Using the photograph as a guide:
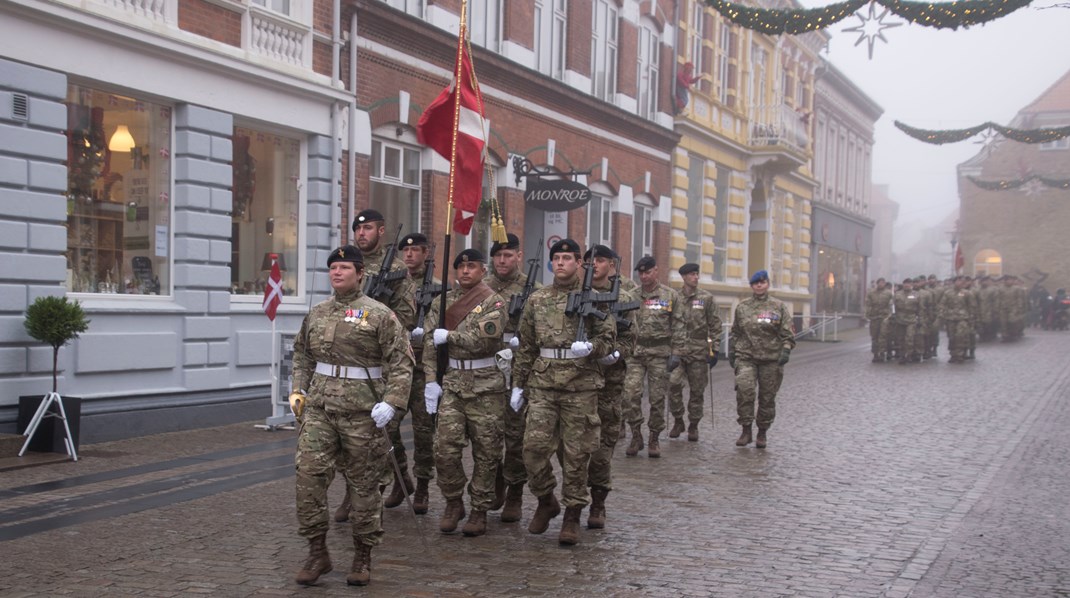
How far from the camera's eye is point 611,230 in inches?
976

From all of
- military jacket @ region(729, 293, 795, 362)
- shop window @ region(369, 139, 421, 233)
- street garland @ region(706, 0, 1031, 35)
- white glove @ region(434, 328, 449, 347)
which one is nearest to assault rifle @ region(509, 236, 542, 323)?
white glove @ region(434, 328, 449, 347)

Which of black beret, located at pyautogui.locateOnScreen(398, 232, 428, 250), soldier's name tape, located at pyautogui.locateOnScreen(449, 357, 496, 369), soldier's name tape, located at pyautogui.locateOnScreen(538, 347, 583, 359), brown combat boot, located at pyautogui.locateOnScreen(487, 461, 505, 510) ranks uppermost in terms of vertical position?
black beret, located at pyautogui.locateOnScreen(398, 232, 428, 250)

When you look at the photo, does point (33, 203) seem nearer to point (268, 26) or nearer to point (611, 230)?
point (268, 26)

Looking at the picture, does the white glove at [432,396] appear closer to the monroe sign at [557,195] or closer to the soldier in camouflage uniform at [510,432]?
the soldier in camouflage uniform at [510,432]

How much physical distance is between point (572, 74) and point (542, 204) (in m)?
4.41

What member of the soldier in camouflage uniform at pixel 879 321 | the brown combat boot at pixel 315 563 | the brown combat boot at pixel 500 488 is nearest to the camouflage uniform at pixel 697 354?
the brown combat boot at pixel 500 488

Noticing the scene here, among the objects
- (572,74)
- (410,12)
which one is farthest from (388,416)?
(572,74)

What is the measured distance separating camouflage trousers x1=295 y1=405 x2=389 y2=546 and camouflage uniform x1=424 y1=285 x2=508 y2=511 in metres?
1.13

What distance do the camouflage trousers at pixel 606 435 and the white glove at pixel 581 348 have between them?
21.0 inches

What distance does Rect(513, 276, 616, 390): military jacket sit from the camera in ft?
24.9

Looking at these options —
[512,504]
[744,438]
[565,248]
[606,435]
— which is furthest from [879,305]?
[565,248]

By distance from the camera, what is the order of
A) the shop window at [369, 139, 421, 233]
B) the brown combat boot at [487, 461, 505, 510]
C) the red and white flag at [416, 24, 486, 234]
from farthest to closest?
the shop window at [369, 139, 421, 233] < the red and white flag at [416, 24, 486, 234] < the brown combat boot at [487, 461, 505, 510]

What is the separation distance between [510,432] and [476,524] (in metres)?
0.81

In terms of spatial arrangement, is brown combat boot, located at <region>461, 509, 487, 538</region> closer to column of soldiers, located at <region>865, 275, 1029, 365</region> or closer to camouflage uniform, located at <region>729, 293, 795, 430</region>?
camouflage uniform, located at <region>729, 293, 795, 430</region>
